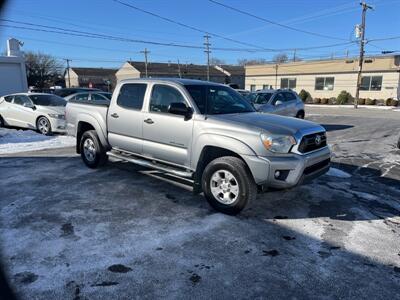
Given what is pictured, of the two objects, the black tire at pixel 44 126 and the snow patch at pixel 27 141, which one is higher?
the black tire at pixel 44 126

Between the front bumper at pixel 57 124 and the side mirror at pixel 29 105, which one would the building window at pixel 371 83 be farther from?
the side mirror at pixel 29 105

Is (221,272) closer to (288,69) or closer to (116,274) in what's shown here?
(116,274)

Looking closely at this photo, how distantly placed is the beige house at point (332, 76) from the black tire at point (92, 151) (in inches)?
1458

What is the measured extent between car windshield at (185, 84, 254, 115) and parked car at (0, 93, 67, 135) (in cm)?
801

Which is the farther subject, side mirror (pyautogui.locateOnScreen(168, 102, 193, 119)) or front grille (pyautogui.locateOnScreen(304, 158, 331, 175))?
side mirror (pyautogui.locateOnScreen(168, 102, 193, 119))

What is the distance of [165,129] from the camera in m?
5.64

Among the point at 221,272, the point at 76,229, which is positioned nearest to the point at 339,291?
the point at 221,272

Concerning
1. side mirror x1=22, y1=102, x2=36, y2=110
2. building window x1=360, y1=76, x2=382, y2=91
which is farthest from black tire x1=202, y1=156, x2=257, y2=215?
building window x1=360, y1=76, x2=382, y2=91

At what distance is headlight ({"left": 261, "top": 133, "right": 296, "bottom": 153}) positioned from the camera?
15.2 feet

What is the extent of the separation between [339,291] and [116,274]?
2089 millimetres

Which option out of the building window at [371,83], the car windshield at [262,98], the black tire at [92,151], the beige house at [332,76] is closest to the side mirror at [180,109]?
the black tire at [92,151]

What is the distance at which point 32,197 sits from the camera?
5.55 m

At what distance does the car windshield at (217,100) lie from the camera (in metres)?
5.55

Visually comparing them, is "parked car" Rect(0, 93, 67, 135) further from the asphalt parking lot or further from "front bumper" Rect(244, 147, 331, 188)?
"front bumper" Rect(244, 147, 331, 188)
